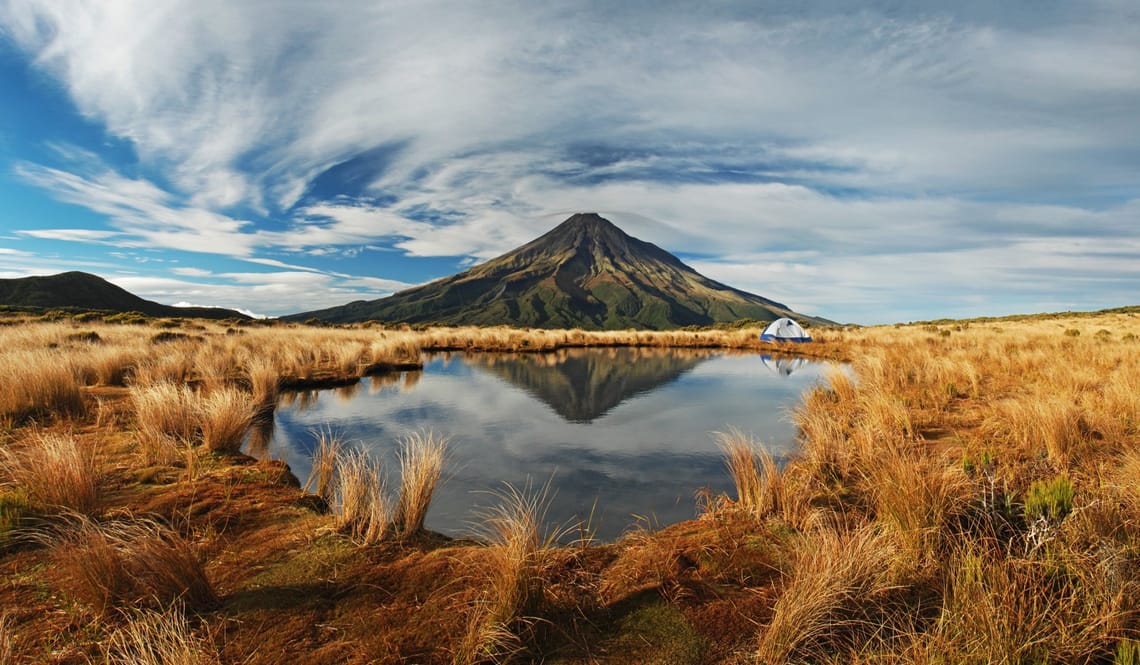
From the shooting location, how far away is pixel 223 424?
7.48 meters

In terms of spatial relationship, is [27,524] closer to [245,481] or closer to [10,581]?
[10,581]

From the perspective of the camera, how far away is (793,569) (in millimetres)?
3924

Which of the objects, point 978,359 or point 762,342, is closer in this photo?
point 978,359

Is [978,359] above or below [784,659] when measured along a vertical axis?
above

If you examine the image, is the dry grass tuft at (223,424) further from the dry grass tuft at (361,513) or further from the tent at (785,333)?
the tent at (785,333)

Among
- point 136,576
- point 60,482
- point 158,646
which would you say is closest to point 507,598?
point 158,646

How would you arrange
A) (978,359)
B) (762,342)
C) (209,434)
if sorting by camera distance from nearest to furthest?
(209,434)
(978,359)
(762,342)

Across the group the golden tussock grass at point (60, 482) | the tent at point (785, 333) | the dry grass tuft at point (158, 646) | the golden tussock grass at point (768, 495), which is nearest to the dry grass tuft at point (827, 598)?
the golden tussock grass at point (768, 495)

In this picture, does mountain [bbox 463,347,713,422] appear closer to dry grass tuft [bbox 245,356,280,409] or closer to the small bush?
dry grass tuft [bbox 245,356,280,409]

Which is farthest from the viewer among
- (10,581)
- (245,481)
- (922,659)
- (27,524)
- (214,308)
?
(214,308)

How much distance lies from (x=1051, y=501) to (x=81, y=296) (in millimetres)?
183230

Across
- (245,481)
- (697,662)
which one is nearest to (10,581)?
(245,481)

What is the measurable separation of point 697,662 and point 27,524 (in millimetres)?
6057

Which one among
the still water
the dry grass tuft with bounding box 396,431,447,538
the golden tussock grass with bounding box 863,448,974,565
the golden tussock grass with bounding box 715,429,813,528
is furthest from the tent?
the dry grass tuft with bounding box 396,431,447,538
